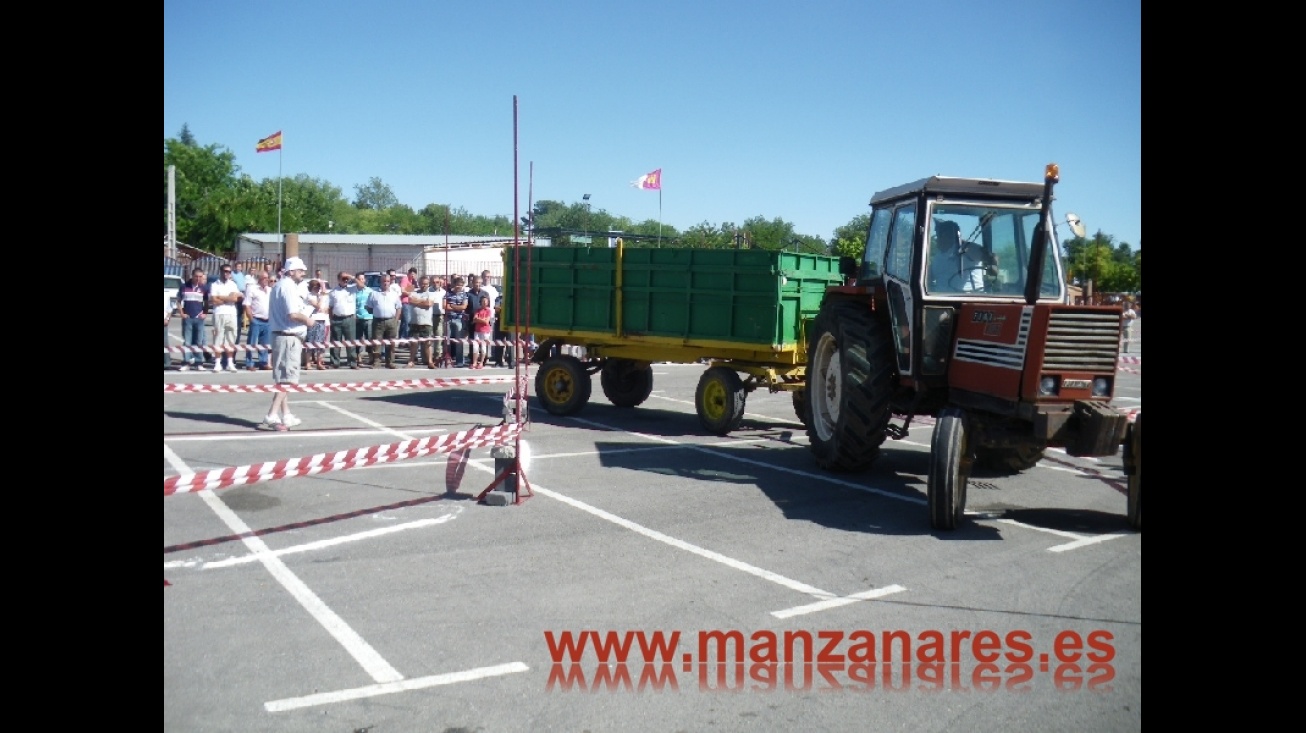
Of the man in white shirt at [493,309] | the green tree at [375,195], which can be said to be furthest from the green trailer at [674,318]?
the green tree at [375,195]

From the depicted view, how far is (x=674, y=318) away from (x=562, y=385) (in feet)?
6.29

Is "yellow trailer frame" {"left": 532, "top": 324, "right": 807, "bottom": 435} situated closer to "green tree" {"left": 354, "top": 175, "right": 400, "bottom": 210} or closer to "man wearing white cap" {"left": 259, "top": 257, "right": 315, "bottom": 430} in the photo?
"man wearing white cap" {"left": 259, "top": 257, "right": 315, "bottom": 430}

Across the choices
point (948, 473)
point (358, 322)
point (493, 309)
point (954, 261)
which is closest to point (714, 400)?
point (954, 261)

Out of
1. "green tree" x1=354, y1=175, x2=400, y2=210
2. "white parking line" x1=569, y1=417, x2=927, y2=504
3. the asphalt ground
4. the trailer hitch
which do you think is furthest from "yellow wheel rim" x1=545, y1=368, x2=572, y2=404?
"green tree" x1=354, y1=175, x2=400, y2=210

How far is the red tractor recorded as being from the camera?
7.36 m

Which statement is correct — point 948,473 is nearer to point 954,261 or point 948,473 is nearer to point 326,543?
point 954,261

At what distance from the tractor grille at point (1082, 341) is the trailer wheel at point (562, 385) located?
280 inches

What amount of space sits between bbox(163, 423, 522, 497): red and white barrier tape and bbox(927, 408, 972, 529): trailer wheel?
129 inches

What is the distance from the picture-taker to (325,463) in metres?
7.52

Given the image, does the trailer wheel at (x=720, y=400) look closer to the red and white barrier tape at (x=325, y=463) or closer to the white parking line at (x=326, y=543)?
the red and white barrier tape at (x=325, y=463)

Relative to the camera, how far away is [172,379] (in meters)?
15.7
